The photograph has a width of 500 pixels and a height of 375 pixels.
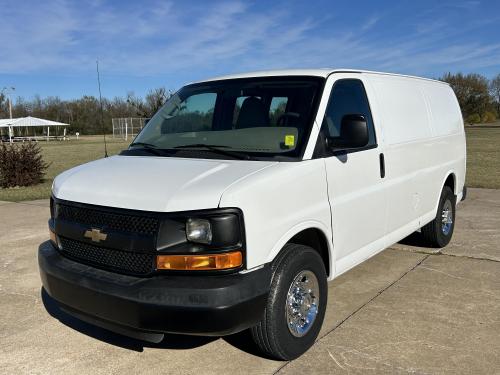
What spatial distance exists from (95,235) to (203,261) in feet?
2.66

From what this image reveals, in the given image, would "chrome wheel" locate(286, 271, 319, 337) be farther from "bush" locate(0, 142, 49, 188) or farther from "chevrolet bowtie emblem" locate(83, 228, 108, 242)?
"bush" locate(0, 142, 49, 188)

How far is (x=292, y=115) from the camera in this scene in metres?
3.97

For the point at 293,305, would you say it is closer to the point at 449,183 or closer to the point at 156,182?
the point at 156,182

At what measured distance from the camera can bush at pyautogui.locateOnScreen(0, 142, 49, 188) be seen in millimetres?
13820

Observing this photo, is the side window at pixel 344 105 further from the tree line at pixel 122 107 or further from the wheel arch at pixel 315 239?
the tree line at pixel 122 107

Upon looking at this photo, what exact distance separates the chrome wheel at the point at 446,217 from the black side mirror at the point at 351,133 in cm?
310

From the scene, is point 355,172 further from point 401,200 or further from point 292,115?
point 401,200

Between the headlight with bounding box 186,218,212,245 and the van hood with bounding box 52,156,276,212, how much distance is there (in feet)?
0.30

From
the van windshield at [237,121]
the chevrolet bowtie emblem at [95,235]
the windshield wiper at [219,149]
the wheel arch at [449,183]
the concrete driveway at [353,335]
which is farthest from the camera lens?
the wheel arch at [449,183]

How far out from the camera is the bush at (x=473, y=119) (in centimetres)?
6777

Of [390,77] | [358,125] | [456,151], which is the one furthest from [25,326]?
[456,151]

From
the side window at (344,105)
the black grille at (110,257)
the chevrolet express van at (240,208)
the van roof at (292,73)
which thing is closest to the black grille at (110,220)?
the chevrolet express van at (240,208)

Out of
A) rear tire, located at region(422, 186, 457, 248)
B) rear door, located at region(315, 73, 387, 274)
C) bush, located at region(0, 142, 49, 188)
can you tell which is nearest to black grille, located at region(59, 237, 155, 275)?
rear door, located at region(315, 73, 387, 274)

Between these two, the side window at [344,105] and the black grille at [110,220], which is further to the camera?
the side window at [344,105]
